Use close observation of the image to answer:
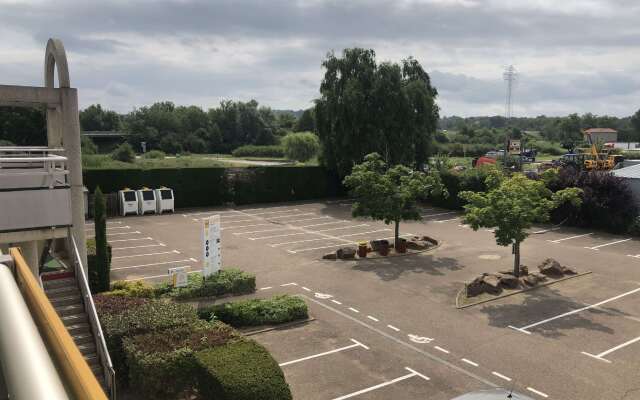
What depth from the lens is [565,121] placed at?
12862cm

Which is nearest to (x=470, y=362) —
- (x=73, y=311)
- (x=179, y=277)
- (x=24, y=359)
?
(x=73, y=311)

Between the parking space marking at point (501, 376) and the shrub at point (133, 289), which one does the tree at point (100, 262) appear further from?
the parking space marking at point (501, 376)

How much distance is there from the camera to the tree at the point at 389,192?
77.2 feet

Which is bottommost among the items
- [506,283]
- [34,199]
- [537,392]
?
[537,392]

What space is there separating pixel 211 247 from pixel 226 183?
66.9 feet

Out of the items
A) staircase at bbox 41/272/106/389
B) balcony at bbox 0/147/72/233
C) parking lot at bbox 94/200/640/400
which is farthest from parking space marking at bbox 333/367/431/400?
balcony at bbox 0/147/72/233

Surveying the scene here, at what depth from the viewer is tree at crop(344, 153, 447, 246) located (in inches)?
926

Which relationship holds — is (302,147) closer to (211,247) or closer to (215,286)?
(211,247)

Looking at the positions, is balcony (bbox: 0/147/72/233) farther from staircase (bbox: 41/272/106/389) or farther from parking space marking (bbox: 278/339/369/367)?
parking space marking (bbox: 278/339/369/367)

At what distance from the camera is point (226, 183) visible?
125ft

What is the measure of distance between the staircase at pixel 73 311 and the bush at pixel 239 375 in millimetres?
2261

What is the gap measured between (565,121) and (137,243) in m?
125

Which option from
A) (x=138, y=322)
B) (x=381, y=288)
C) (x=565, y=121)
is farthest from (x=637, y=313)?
(x=565, y=121)

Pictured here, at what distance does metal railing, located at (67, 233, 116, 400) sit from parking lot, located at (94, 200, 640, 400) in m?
3.85
